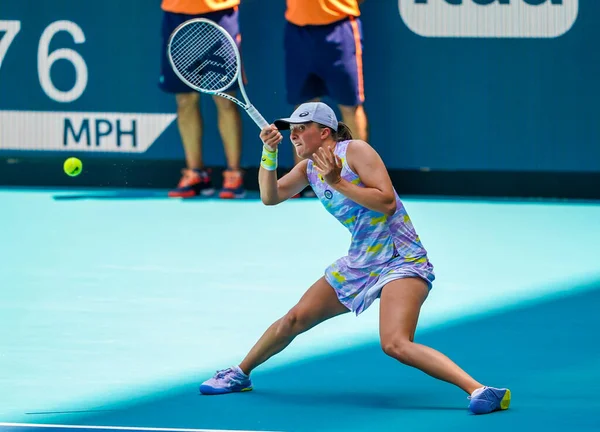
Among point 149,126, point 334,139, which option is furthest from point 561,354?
point 149,126

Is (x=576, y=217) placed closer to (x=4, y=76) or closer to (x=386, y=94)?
(x=386, y=94)

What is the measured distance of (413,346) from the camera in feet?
15.8

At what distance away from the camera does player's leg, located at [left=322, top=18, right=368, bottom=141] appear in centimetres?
1036

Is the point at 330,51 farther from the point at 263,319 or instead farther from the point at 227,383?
the point at 227,383

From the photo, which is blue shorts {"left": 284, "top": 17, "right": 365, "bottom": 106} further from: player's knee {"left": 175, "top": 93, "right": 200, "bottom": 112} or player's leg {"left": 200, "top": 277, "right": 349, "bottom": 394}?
player's leg {"left": 200, "top": 277, "right": 349, "bottom": 394}

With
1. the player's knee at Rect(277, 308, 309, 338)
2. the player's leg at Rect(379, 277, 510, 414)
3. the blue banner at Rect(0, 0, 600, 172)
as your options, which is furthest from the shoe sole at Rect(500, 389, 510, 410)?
the blue banner at Rect(0, 0, 600, 172)

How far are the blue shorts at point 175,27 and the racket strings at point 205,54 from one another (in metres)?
0.62

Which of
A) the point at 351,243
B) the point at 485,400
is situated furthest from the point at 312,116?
the point at 485,400

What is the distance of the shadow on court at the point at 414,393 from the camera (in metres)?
4.69

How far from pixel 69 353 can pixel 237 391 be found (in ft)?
3.27

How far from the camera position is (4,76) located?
1130 cm

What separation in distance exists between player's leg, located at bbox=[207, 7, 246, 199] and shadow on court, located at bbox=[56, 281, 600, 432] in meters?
4.68

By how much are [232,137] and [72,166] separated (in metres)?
1.33

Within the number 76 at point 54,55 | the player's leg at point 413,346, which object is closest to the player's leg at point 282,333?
the player's leg at point 413,346
